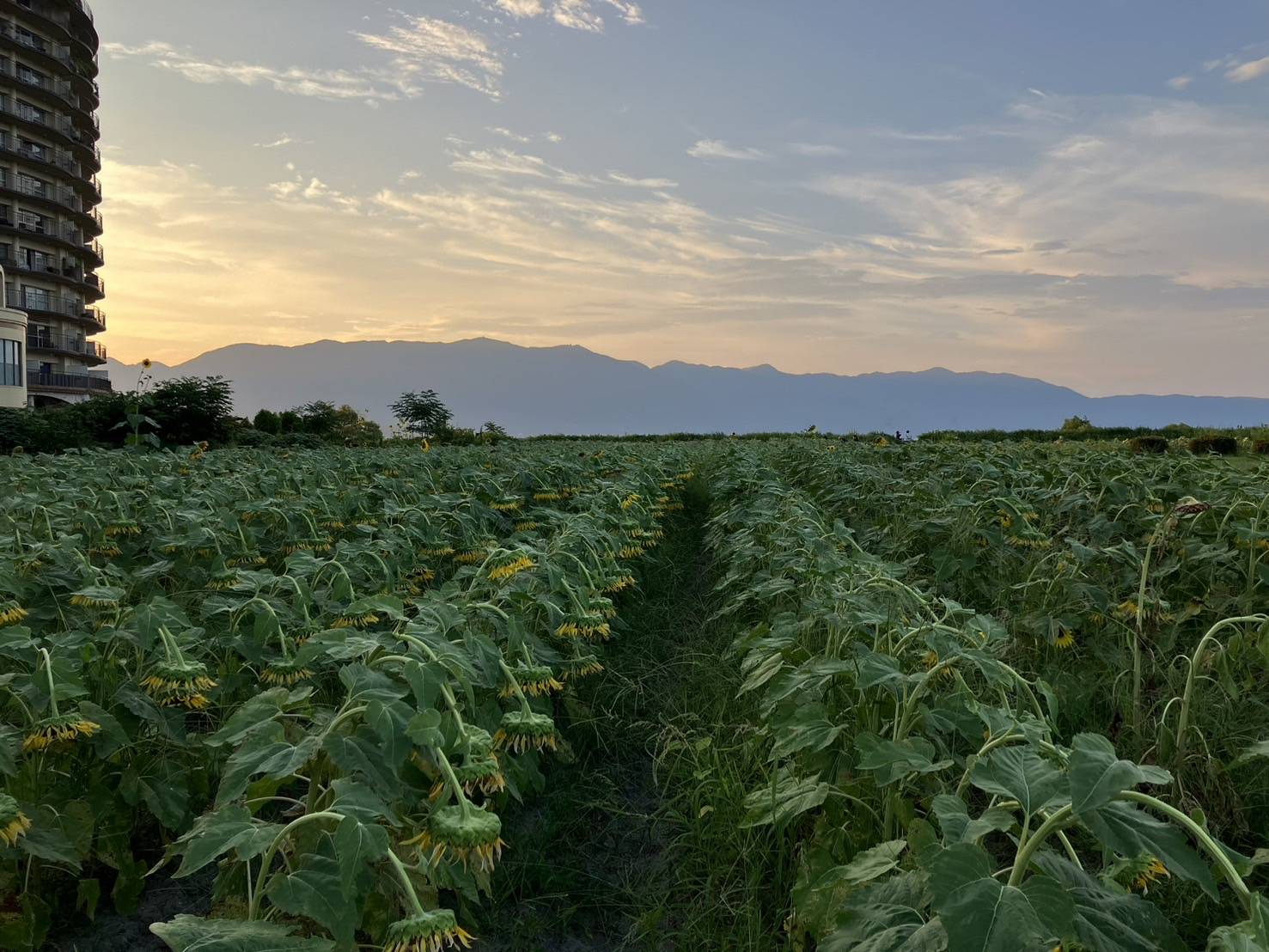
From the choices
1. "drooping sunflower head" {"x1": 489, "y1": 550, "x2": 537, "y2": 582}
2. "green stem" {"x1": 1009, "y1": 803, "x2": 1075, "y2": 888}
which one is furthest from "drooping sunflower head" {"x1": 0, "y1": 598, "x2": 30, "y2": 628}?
"green stem" {"x1": 1009, "y1": 803, "x2": 1075, "y2": 888}

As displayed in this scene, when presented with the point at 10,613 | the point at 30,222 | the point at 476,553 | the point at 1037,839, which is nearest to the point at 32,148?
the point at 30,222

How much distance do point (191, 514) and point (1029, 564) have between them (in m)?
5.27

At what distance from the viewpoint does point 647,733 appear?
4.43 metres

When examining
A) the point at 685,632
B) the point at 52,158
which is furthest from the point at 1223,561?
the point at 52,158

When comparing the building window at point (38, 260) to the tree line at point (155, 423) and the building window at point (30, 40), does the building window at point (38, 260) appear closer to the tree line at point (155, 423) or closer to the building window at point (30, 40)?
the building window at point (30, 40)

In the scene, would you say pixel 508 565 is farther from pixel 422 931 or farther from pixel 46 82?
pixel 46 82

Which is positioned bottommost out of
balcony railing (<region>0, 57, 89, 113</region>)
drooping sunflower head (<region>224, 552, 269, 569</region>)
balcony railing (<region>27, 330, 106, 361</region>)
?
drooping sunflower head (<region>224, 552, 269, 569</region>)

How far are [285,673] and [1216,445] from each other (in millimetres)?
22332

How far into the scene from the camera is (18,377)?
146 feet

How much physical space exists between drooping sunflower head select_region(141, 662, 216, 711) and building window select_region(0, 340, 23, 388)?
5223 cm

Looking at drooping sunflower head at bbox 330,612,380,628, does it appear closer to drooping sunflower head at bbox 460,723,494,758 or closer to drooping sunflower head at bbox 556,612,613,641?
drooping sunflower head at bbox 556,612,613,641

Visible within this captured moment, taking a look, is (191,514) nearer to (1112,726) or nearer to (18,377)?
(1112,726)

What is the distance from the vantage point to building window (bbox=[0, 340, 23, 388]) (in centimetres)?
4372

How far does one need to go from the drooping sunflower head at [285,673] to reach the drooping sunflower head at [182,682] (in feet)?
0.64
